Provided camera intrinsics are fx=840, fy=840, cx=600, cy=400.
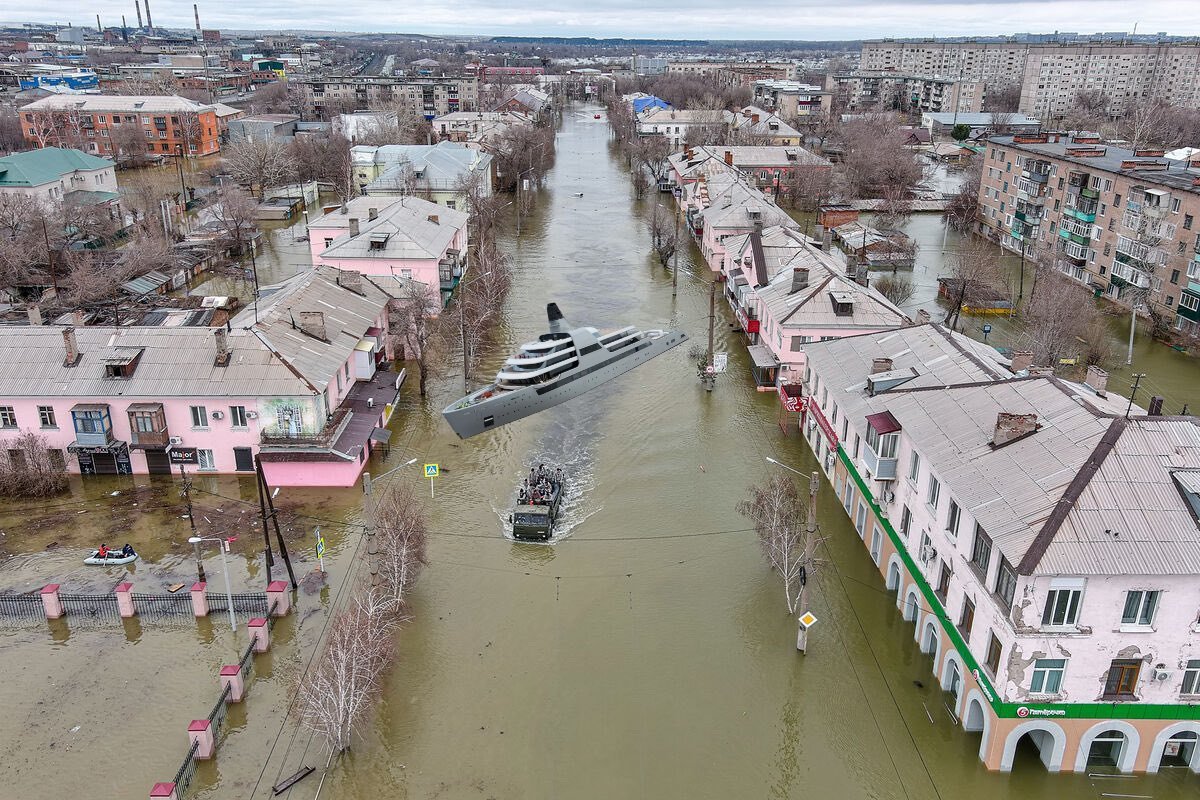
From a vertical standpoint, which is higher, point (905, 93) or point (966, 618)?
point (905, 93)

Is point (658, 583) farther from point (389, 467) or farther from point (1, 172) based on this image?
point (1, 172)

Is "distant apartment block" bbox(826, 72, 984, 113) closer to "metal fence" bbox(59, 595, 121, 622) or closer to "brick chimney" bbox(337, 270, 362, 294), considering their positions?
"brick chimney" bbox(337, 270, 362, 294)

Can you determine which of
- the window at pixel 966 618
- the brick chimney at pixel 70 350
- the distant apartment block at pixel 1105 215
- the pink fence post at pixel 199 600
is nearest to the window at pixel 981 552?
the window at pixel 966 618

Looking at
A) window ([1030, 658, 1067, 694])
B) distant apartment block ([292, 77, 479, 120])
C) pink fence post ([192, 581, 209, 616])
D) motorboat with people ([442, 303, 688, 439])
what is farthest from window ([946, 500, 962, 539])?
distant apartment block ([292, 77, 479, 120])

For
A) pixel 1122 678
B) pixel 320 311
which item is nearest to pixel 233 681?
pixel 320 311

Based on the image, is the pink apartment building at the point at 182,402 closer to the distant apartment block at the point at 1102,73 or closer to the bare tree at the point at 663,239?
the bare tree at the point at 663,239

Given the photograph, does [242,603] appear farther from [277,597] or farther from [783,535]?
[783,535]
